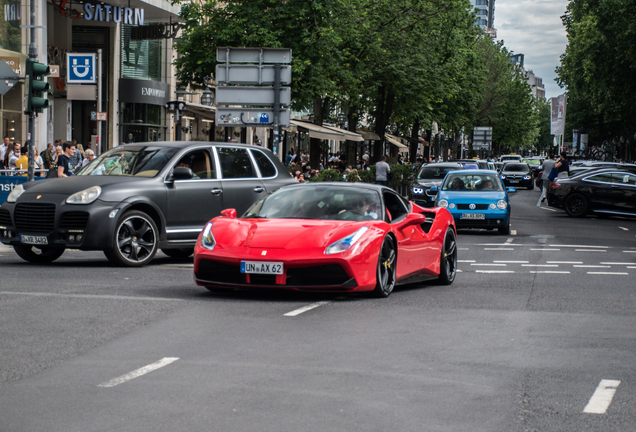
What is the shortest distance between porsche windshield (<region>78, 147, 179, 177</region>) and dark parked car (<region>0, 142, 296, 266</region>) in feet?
0.04

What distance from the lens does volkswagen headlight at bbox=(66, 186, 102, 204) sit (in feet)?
39.0

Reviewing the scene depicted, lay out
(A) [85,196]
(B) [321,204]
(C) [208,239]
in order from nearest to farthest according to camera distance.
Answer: (C) [208,239], (B) [321,204], (A) [85,196]

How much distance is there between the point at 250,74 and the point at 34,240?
9.62 m

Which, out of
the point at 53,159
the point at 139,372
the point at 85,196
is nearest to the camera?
the point at 139,372

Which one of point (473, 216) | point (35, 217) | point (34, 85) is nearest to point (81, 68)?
point (34, 85)

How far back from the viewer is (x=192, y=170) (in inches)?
532

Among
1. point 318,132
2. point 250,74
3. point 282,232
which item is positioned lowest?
point 282,232

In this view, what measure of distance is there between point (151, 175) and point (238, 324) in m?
5.45

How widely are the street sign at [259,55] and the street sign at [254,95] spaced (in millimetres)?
599

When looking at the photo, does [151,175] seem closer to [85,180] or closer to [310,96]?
[85,180]

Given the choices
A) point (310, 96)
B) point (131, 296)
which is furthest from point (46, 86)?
point (310, 96)

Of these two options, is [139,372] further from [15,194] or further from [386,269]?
[15,194]

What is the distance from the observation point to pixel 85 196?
11.9 metres

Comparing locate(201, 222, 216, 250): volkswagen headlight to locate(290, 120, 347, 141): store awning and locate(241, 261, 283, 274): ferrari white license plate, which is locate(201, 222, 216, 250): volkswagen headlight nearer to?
locate(241, 261, 283, 274): ferrari white license plate
